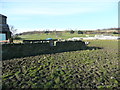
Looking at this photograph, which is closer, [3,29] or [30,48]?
[30,48]

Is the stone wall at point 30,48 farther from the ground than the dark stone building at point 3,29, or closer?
closer

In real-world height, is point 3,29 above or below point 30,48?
above

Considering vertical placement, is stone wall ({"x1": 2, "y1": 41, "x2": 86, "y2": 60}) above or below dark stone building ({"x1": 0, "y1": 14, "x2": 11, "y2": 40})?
below

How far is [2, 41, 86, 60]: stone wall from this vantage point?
46.8ft

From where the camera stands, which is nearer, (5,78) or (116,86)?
(116,86)

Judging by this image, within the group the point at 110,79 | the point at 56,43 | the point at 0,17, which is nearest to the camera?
the point at 110,79

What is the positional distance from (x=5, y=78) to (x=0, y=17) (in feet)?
67.2

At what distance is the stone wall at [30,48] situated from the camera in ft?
46.8

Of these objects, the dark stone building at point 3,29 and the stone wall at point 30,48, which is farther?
the dark stone building at point 3,29

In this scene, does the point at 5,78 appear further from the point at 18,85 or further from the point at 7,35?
the point at 7,35

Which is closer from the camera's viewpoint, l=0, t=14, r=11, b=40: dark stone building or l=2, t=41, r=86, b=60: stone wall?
l=2, t=41, r=86, b=60: stone wall

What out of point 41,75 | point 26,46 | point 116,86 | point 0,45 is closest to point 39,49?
point 26,46

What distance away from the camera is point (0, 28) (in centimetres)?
2336

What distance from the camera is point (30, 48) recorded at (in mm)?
16609
